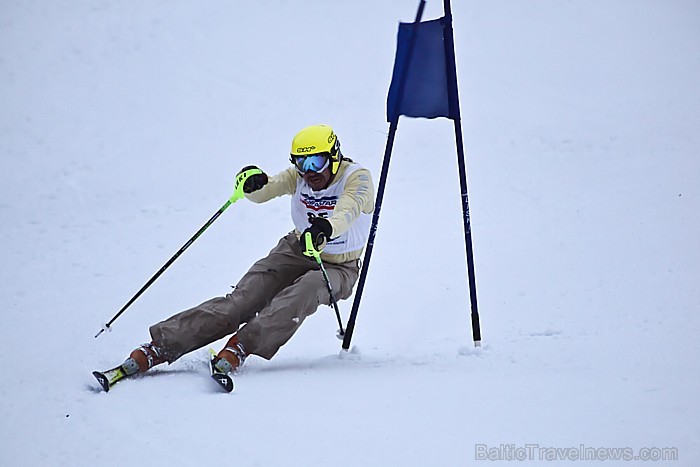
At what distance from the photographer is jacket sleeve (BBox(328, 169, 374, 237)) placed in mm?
4773

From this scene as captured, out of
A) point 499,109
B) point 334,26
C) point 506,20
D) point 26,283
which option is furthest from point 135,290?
point 506,20

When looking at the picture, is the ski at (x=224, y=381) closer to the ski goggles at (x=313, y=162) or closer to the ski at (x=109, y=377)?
the ski at (x=109, y=377)

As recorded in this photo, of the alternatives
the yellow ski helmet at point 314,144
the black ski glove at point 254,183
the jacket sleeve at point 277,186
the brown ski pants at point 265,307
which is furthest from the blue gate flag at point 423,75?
the brown ski pants at point 265,307

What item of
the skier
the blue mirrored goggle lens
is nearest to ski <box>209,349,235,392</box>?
the skier

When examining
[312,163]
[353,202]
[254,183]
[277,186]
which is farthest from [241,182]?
[353,202]

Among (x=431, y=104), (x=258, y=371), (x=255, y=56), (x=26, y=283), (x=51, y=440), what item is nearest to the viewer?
(x=51, y=440)

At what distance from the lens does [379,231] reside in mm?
8703

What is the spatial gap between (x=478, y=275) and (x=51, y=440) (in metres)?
4.33

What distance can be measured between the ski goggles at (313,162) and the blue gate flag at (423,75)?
49 centimetres

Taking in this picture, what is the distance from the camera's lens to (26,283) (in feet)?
22.1

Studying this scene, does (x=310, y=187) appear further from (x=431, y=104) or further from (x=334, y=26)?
(x=334, y=26)

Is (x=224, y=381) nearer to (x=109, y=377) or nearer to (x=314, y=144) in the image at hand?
(x=109, y=377)

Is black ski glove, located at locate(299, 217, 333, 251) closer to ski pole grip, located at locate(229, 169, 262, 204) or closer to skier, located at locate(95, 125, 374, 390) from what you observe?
skier, located at locate(95, 125, 374, 390)

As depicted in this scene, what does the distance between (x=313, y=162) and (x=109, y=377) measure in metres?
1.80
